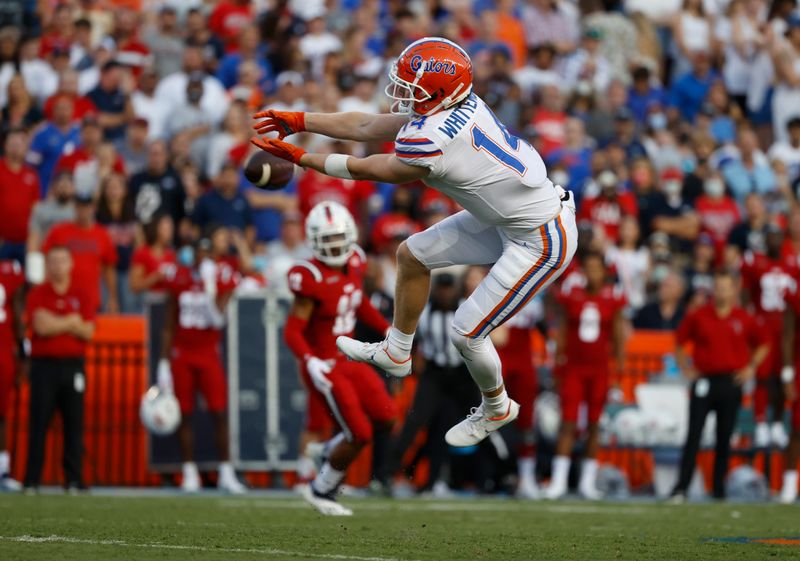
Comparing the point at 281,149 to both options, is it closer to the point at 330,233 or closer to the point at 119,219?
the point at 330,233

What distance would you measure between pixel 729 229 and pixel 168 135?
582cm

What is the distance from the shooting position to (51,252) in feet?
39.2

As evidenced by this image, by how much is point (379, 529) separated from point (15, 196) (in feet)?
20.0

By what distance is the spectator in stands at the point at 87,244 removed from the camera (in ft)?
41.4

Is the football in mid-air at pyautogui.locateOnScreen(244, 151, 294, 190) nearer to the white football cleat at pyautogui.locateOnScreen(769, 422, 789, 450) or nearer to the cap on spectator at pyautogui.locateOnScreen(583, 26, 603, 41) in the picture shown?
the white football cleat at pyautogui.locateOnScreen(769, 422, 789, 450)

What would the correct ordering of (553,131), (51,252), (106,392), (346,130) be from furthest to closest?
(553,131), (106,392), (51,252), (346,130)

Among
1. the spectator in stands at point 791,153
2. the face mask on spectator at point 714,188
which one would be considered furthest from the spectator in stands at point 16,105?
the spectator in stands at point 791,153

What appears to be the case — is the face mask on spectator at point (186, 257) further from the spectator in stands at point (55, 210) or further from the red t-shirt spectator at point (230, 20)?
the red t-shirt spectator at point (230, 20)

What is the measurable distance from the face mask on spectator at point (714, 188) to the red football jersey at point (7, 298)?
7.31 metres

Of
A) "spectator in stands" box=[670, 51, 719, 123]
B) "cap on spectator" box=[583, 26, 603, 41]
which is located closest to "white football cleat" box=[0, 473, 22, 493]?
"cap on spectator" box=[583, 26, 603, 41]

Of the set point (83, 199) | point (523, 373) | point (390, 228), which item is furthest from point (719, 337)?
point (83, 199)

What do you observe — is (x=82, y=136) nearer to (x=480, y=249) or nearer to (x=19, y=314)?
(x=19, y=314)

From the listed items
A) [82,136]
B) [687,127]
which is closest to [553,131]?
[687,127]

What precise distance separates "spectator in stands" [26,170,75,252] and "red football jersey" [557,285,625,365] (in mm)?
4339
